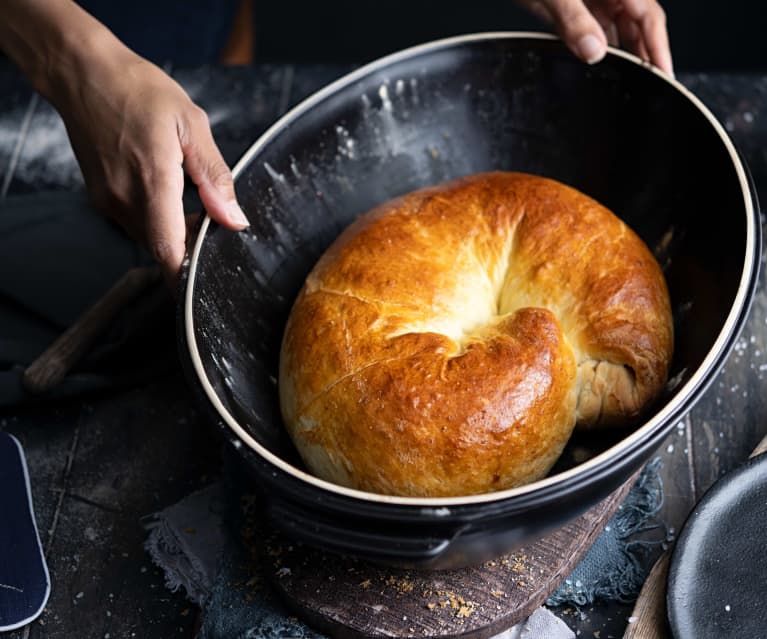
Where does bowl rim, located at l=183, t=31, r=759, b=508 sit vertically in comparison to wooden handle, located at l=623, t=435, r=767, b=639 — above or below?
above

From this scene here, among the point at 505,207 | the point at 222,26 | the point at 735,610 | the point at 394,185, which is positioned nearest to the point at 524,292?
the point at 505,207

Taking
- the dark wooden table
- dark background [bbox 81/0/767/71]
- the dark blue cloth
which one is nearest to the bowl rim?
the dark wooden table

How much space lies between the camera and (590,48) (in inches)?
57.5

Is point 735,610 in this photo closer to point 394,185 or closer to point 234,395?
point 234,395

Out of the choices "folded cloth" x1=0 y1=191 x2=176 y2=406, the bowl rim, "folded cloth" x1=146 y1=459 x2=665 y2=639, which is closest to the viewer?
the bowl rim

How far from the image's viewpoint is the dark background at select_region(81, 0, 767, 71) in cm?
232

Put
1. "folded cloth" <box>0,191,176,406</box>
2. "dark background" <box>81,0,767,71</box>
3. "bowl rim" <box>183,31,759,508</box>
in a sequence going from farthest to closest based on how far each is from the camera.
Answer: "dark background" <box>81,0,767,71</box>, "folded cloth" <box>0,191,176,406</box>, "bowl rim" <box>183,31,759,508</box>

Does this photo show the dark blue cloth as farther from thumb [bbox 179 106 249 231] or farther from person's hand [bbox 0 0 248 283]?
thumb [bbox 179 106 249 231]

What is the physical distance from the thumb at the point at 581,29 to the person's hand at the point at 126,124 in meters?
0.60

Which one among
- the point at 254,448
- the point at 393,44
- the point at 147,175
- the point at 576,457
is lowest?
the point at 393,44

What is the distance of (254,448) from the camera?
107 centimetres

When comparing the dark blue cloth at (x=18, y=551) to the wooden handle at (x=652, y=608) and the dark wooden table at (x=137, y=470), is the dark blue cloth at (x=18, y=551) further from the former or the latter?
the wooden handle at (x=652, y=608)

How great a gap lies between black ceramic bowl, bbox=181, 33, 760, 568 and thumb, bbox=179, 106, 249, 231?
33 millimetres

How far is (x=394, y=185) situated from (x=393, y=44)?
2050 millimetres
